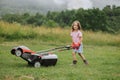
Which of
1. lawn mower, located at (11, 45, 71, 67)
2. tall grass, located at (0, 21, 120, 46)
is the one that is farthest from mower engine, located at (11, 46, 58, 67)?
tall grass, located at (0, 21, 120, 46)

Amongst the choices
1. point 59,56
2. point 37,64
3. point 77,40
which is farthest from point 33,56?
point 59,56

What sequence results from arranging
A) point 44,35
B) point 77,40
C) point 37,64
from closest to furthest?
point 37,64, point 77,40, point 44,35

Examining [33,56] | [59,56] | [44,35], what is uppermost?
[33,56]

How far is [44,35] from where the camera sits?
62.8 ft

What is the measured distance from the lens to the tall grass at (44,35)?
18.2 meters

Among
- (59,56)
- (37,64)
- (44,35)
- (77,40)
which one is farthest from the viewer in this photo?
(44,35)

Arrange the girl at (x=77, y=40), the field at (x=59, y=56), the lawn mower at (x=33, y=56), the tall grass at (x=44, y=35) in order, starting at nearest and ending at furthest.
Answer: the field at (x=59, y=56) → the lawn mower at (x=33, y=56) → the girl at (x=77, y=40) → the tall grass at (x=44, y=35)

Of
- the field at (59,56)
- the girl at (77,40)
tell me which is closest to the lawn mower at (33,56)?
the field at (59,56)

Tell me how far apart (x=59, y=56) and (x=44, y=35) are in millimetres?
6913

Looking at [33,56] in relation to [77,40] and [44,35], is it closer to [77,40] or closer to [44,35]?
[77,40]

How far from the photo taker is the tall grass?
1825 centimetres

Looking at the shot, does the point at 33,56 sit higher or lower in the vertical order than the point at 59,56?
higher

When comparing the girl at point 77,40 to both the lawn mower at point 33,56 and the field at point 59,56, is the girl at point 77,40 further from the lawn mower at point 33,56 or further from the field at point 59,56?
the lawn mower at point 33,56

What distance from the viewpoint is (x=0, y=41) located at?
16875mm
